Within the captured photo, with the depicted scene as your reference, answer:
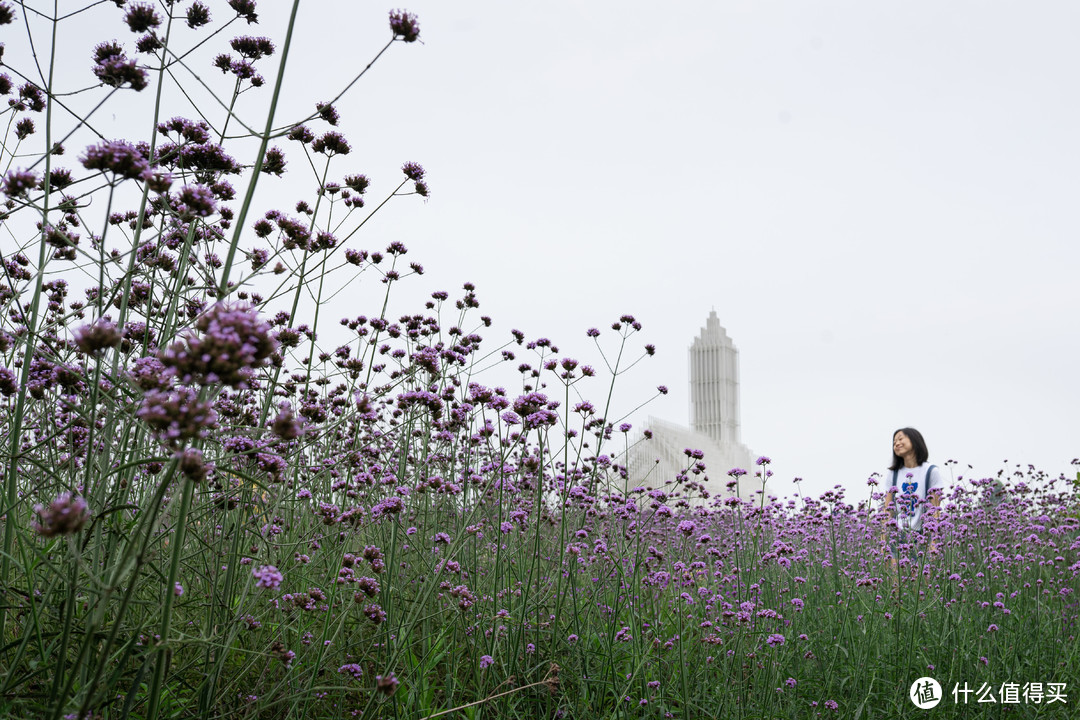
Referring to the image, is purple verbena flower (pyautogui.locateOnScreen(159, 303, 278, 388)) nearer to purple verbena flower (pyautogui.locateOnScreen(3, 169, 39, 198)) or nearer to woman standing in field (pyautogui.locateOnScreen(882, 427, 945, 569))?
purple verbena flower (pyautogui.locateOnScreen(3, 169, 39, 198))

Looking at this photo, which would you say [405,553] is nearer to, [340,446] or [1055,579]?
[340,446]

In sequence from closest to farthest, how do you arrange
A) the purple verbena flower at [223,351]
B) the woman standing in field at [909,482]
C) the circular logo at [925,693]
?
the purple verbena flower at [223,351] → the circular logo at [925,693] → the woman standing in field at [909,482]

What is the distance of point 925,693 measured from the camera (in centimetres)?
339

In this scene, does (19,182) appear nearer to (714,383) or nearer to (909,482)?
(909,482)

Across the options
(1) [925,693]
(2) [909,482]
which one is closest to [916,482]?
(2) [909,482]

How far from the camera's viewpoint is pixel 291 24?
1723 mm

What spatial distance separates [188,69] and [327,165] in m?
0.75

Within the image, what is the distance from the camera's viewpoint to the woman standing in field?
18.4ft

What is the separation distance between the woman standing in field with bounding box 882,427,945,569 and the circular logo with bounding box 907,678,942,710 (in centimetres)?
199

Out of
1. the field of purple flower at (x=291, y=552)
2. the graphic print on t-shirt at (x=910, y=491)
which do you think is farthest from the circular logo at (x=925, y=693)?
the graphic print on t-shirt at (x=910, y=491)

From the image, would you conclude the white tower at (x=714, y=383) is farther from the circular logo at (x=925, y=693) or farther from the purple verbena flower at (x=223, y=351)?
the purple verbena flower at (x=223, y=351)

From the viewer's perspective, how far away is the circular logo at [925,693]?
10.8ft

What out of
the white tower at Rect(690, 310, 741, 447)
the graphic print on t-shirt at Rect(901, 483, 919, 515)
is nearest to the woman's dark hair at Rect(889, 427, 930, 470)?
the graphic print on t-shirt at Rect(901, 483, 919, 515)

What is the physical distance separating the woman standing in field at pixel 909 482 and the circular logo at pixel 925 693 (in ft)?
6.52
